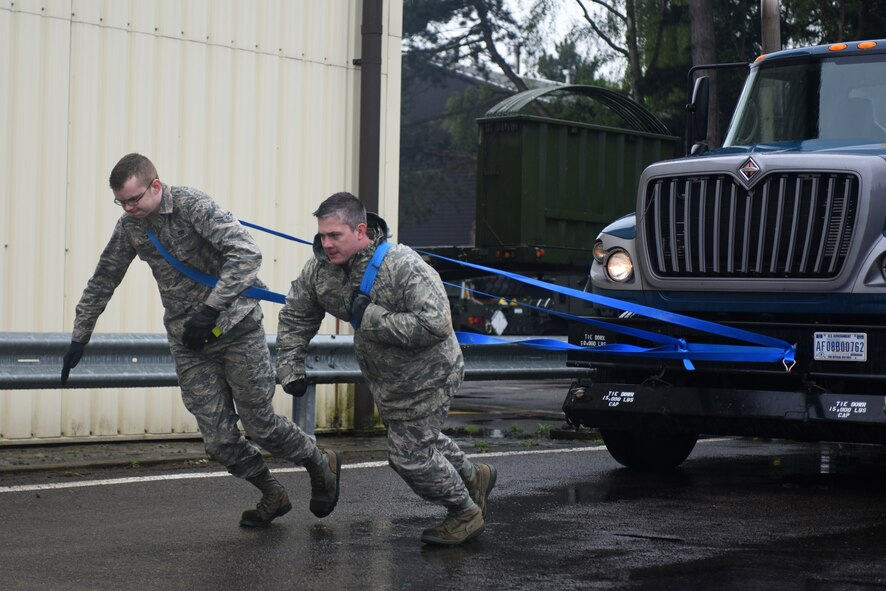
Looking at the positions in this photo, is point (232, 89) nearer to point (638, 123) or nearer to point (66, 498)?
point (66, 498)

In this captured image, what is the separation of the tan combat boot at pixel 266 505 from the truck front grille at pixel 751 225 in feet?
9.02

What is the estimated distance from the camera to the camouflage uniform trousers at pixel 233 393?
680 cm

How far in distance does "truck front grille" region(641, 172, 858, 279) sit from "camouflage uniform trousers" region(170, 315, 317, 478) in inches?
105

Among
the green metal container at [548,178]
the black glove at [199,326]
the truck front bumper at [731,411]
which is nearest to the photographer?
the black glove at [199,326]

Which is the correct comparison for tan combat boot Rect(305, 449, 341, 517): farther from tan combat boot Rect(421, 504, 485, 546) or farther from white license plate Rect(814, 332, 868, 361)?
white license plate Rect(814, 332, 868, 361)

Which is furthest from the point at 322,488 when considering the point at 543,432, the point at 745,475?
the point at 543,432

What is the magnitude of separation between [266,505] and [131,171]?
175 centimetres

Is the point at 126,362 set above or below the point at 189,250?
below

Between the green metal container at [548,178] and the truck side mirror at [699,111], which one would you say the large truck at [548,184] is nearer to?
the green metal container at [548,178]

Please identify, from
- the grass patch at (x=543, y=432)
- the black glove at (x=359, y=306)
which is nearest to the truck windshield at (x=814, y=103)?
the grass patch at (x=543, y=432)

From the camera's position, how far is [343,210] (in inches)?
240

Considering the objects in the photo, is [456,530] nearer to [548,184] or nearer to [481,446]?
[481,446]

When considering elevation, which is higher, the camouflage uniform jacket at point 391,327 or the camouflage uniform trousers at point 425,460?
the camouflage uniform jacket at point 391,327

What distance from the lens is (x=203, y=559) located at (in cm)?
602
